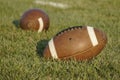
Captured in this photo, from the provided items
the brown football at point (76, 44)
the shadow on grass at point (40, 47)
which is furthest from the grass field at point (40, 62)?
the brown football at point (76, 44)

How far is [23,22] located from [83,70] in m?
3.80

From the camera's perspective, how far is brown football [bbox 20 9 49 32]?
8.10m

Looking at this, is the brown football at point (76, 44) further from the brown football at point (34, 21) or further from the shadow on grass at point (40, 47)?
the brown football at point (34, 21)

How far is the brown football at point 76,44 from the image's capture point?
5152mm

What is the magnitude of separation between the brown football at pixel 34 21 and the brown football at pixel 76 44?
2.82 meters

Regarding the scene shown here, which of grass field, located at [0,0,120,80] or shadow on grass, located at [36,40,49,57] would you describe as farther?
shadow on grass, located at [36,40,49,57]

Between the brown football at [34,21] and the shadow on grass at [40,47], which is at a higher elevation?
the brown football at [34,21]

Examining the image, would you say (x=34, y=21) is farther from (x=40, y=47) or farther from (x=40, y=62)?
(x=40, y=62)

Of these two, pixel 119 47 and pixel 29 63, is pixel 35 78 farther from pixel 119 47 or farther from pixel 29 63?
pixel 119 47

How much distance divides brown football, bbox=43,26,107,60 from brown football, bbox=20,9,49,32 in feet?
9.26

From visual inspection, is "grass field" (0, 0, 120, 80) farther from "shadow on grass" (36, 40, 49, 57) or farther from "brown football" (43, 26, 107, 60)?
"brown football" (43, 26, 107, 60)

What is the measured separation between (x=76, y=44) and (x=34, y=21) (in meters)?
3.17

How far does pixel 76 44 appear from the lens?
5.15 meters

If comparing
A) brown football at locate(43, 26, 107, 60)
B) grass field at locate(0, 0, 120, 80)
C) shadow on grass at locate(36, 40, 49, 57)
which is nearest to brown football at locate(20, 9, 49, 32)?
grass field at locate(0, 0, 120, 80)
